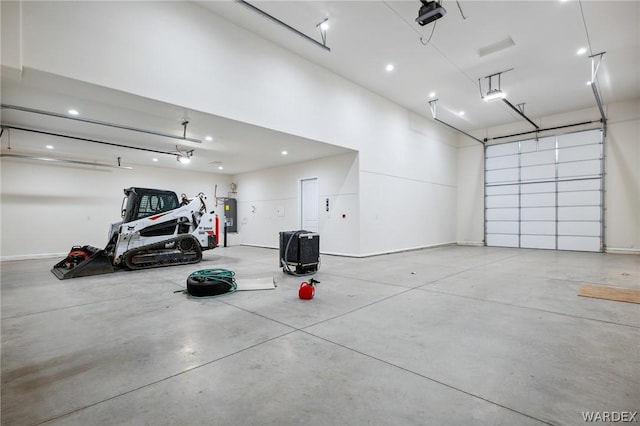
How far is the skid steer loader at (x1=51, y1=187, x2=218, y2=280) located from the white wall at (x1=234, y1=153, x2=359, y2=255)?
2.90 meters

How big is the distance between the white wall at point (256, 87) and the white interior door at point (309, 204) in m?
0.66

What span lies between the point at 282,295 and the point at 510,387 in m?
2.98

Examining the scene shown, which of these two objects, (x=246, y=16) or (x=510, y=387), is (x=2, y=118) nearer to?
(x=246, y=16)

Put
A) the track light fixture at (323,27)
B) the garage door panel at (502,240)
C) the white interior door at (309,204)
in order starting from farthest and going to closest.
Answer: the garage door panel at (502,240) → the white interior door at (309,204) → the track light fixture at (323,27)

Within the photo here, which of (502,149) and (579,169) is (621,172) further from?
(502,149)

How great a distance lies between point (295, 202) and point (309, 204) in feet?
2.01

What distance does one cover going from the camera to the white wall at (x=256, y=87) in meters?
3.95

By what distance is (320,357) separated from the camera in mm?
2365

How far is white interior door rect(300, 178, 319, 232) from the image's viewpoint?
933 cm

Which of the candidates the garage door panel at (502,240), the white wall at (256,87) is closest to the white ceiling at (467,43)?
the white wall at (256,87)

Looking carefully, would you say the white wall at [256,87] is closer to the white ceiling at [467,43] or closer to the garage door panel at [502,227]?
the white ceiling at [467,43]

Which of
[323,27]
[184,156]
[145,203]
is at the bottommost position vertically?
[145,203]

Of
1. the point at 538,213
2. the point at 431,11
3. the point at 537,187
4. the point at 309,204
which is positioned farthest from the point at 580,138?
the point at 309,204

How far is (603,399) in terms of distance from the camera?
5.91 ft
